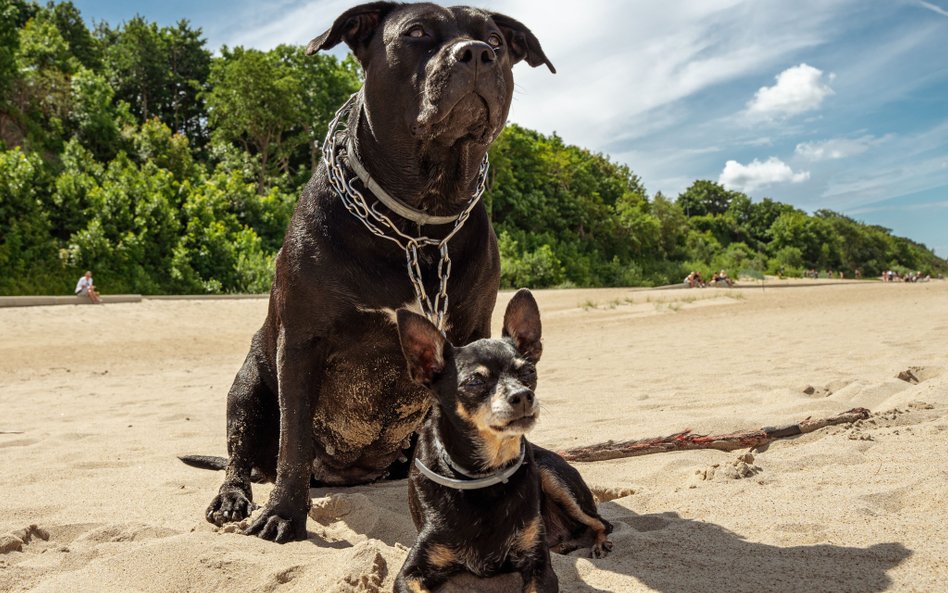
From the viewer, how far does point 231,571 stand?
2.54m

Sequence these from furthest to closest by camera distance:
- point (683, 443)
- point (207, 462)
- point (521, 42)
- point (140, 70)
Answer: point (140, 70)
point (207, 462)
point (683, 443)
point (521, 42)

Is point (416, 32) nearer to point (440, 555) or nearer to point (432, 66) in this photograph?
point (432, 66)

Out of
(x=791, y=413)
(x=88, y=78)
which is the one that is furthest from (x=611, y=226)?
(x=791, y=413)

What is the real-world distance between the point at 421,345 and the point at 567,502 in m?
0.94

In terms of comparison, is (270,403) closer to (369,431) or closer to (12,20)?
(369,431)

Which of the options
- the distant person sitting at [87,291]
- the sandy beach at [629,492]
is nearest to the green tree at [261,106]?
the distant person sitting at [87,291]

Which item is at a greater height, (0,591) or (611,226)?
(611,226)

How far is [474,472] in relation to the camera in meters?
2.37

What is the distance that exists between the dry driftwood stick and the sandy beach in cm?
6

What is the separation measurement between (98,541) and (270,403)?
99cm

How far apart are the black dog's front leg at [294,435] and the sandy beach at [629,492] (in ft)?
0.48

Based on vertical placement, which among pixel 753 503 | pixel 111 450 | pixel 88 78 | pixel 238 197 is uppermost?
pixel 88 78

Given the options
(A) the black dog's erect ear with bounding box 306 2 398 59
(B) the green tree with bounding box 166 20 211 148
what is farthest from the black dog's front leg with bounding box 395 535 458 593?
(B) the green tree with bounding box 166 20 211 148

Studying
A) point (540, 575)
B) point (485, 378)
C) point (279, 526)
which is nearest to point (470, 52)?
point (485, 378)
